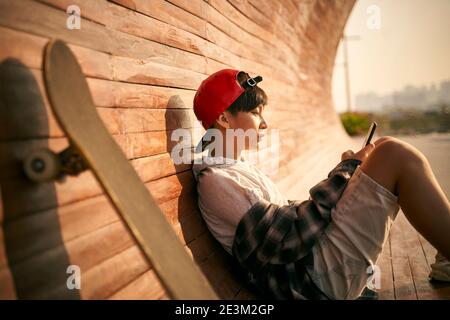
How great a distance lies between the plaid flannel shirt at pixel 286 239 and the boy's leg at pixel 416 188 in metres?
0.21

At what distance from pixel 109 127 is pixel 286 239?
1.04m

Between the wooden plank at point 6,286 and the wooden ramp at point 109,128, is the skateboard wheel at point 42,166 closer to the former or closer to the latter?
the wooden ramp at point 109,128

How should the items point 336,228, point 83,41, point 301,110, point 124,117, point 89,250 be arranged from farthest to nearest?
point 301,110 → point 336,228 → point 124,117 → point 83,41 → point 89,250

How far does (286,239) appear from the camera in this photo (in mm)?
1731

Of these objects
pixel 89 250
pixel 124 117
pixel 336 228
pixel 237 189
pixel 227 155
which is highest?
pixel 124 117

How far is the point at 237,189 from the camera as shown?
6.00 feet

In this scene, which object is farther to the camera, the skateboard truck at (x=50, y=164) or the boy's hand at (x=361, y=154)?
the boy's hand at (x=361, y=154)

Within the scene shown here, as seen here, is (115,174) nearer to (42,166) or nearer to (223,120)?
(42,166)

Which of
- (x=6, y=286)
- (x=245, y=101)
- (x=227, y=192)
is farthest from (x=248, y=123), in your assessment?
(x=6, y=286)

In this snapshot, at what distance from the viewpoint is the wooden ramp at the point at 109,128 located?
1108mm

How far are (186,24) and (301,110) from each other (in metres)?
4.45

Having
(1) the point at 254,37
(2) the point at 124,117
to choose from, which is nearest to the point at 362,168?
(2) the point at 124,117

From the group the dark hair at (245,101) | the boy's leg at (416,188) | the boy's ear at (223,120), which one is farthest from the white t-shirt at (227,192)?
the boy's leg at (416,188)
